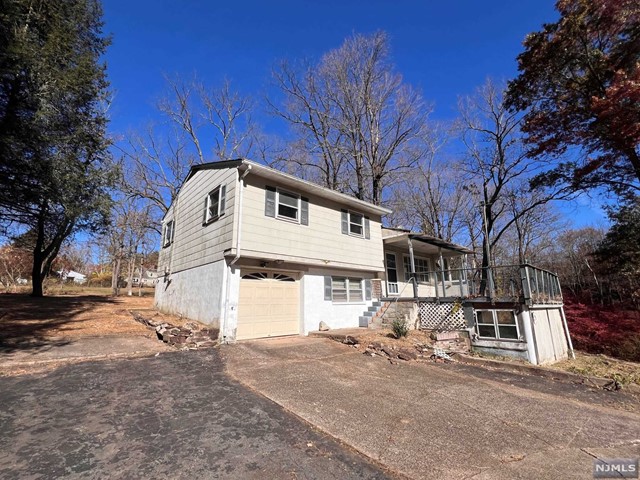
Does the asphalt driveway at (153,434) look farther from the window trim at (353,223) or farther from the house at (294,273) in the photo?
the window trim at (353,223)

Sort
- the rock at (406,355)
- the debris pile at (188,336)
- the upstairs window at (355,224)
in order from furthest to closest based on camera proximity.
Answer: the upstairs window at (355,224)
the rock at (406,355)
the debris pile at (188,336)

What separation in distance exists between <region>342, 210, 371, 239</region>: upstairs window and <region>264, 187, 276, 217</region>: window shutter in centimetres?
363

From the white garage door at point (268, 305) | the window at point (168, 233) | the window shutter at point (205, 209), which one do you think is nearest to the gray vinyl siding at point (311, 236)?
the white garage door at point (268, 305)

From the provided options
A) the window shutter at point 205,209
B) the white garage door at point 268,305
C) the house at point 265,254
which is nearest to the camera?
the house at point 265,254

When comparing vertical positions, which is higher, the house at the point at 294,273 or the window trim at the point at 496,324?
the house at the point at 294,273

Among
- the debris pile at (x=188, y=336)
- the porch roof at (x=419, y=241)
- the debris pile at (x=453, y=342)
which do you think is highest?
the porch roof at (x=419, y=241)

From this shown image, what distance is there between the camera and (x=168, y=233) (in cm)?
1483

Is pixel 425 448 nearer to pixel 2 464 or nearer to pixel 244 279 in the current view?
pixel 2 464

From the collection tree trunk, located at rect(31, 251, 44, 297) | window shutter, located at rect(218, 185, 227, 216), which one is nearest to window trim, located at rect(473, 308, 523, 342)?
window shutter, located at rect(218, 185, 227, 216)

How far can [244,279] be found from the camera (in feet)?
31.3

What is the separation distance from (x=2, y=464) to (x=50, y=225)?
44.2ft

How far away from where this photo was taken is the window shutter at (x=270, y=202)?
10125mm

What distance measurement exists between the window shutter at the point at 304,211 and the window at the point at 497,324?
6.64 meters

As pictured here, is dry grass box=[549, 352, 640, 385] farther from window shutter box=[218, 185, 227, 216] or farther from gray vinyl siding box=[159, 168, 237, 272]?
window shutter box=[218, 185, 227, 216]
